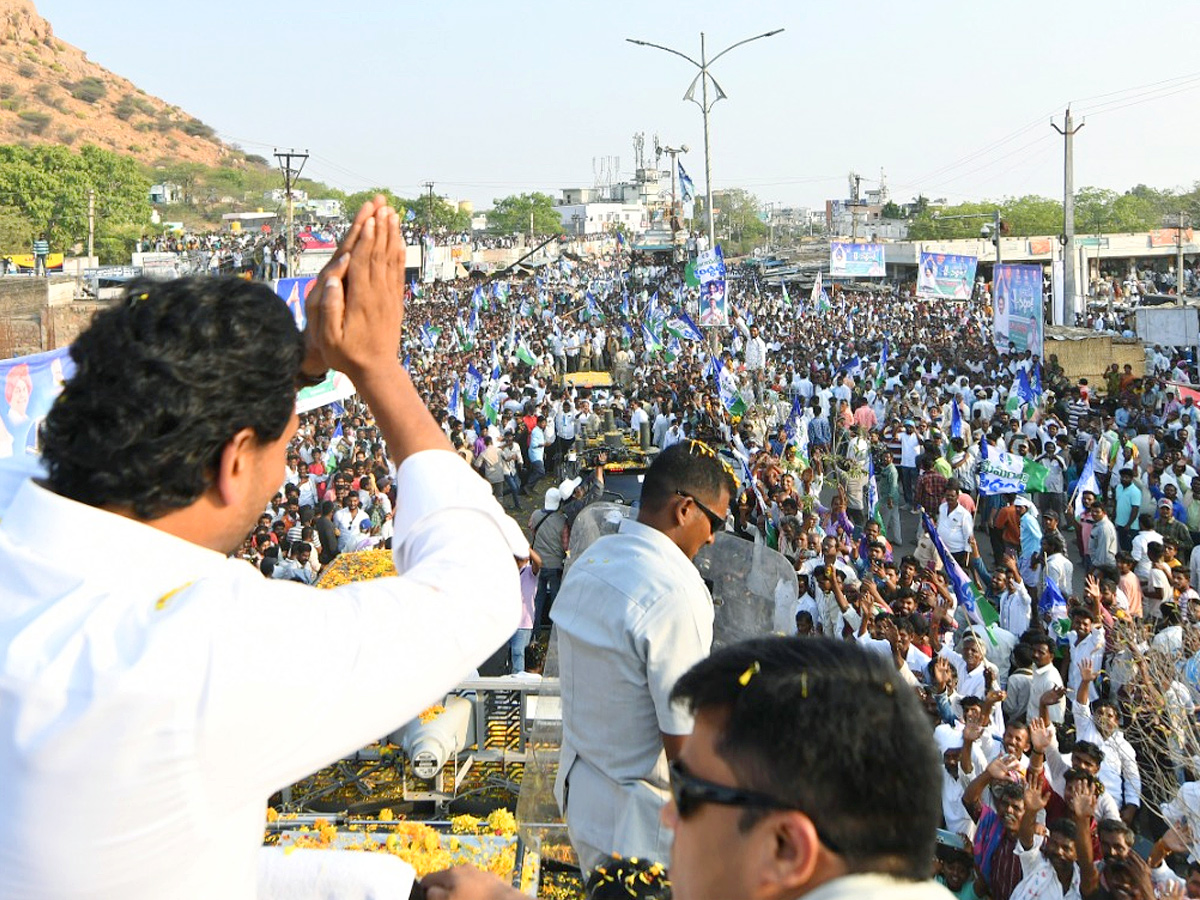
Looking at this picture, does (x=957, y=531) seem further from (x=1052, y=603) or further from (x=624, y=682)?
(x=624, y=682)

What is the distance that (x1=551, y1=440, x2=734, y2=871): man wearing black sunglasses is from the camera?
2605 mm

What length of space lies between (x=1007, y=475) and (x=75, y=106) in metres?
Result: 130

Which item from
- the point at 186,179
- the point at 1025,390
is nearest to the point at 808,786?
the point at 1025,390

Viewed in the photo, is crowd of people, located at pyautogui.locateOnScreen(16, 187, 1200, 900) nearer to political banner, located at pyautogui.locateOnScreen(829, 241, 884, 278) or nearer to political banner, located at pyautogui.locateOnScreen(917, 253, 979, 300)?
political banner, located at pyautogui.locateOnScreen(917, 253, 979, 300)

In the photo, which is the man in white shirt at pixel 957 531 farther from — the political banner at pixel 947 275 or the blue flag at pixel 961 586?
the political banner at pixel 947 275

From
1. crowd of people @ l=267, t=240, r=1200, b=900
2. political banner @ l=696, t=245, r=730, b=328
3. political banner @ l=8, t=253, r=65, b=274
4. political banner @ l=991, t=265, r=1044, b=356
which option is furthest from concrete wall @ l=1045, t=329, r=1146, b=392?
political banner @ l=8, t=253, r=65, b=274

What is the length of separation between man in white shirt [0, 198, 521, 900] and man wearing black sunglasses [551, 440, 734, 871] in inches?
50.9

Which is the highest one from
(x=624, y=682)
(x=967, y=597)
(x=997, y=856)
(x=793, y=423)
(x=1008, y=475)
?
(x=624, y=682)

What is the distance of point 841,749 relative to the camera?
131 cm

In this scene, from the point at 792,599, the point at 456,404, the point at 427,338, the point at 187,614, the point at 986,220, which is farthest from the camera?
the point at 986,220

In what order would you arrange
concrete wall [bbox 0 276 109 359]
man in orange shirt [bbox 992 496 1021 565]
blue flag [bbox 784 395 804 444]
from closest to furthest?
man in orange shirt [bbox 992 496 1021 565] → blue flag [bbox 784 395 804 444] → concrete wall [bbox 0 276 109 359]

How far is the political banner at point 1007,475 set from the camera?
11570 millimetres

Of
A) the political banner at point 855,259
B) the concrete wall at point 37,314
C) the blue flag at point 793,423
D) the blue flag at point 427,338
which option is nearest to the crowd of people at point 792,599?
the blue flag at point 793,423

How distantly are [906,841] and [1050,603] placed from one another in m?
8.05
